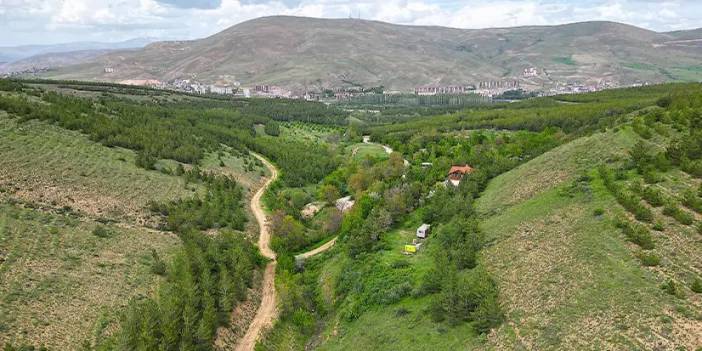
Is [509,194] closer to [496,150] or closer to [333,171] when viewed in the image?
[496,150]

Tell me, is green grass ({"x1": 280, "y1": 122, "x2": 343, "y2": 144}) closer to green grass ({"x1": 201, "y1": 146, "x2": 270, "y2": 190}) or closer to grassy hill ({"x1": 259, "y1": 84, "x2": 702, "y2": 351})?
green grass ({"x1": 201, "y1": 146, "x2": 270, "y2": 190})

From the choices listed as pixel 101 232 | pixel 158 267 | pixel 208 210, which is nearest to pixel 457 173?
pixel 208 210

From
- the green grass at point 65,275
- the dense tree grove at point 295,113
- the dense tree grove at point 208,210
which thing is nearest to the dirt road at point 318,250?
the dense tree grove at point 208,210

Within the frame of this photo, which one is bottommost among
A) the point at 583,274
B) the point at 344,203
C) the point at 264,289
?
the point at 264,289

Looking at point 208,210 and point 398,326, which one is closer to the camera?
point 398,326

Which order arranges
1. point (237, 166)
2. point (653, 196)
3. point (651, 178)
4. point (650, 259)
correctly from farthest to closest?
1. point (237, 166)
2. point (651, 178)
3. point (653, 196)
4. point (650, 259)

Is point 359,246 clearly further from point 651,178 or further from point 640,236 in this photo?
point 651,178

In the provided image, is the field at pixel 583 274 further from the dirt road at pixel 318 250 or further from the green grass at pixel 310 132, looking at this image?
the green grass at pixel 310 132
